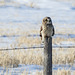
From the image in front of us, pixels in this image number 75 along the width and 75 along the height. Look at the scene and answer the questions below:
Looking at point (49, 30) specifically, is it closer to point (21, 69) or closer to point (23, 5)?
point (21, 69)

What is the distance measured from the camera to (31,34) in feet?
52.5

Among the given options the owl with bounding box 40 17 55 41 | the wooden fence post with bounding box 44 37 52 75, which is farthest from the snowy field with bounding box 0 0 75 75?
the owl with bounding box 40 17 55 41

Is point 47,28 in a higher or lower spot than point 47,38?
higher

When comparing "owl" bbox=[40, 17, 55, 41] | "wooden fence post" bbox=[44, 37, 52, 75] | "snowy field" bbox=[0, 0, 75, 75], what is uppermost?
"owl" bbox=[40, 17, 55, 41]

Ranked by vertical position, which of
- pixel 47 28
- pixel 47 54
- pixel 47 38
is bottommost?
pixel 47 54

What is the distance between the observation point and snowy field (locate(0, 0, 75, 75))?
7.84m

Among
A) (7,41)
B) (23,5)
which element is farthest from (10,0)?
(7,41)

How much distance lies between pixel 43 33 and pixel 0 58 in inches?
121

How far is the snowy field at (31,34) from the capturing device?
7840 mm

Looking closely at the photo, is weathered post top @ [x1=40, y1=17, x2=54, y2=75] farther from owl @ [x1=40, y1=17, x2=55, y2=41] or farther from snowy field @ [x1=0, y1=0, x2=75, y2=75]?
snowy field @ [x1=0, y1=0, x2=75, y2=75]

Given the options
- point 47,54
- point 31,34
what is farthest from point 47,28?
point 31,34

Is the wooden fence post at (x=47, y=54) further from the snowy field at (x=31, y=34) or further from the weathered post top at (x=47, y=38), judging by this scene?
the snowy field at (x=31, y=34)

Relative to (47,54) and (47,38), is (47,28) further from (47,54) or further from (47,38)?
(47,54)

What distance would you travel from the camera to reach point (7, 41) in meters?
13.7
